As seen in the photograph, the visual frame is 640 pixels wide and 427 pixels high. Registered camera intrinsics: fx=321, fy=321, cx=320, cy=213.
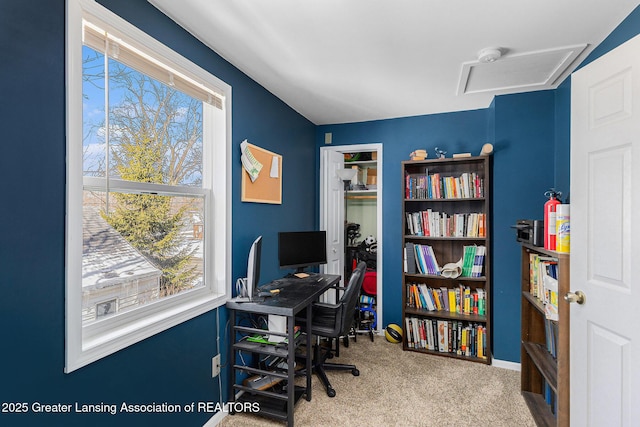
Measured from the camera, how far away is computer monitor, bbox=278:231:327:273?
2945mm

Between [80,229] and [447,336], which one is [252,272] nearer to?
[80,229]

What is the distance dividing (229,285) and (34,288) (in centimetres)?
117

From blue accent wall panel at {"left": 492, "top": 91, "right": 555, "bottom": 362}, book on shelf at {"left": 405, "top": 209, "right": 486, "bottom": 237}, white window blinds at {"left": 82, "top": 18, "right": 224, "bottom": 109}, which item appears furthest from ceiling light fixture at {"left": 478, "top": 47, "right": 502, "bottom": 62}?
white window blinds at {"left": 82, "top": 18, "right": 224, "bottom": 109}

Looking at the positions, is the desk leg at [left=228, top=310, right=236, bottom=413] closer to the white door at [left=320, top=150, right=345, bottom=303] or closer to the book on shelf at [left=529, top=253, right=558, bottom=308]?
the white door at [left=320, top=150, right=345, bottom=303]

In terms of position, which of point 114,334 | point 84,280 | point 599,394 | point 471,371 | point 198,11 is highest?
point 198,11

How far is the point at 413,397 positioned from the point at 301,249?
4.99 feet

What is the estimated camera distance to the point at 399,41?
1.98 m

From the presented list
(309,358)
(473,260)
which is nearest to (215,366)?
(309,358)

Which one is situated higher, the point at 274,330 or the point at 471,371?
the point at 274,330

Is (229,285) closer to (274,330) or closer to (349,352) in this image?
(274,330)

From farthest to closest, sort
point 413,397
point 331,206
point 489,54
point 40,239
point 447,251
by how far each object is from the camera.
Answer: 1. point 331,206
2. point 447,251
3. point 413,397
4. point 489,54
5. point 40,239

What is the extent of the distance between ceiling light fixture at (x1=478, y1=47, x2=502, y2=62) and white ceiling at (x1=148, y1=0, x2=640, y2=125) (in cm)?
4

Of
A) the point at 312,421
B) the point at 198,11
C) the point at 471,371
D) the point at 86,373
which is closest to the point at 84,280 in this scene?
the point at 86,373

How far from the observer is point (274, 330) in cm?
215
